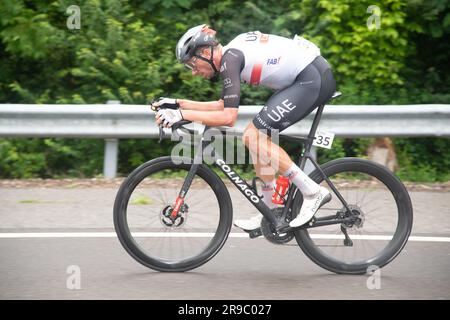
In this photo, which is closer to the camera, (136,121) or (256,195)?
(256,195)

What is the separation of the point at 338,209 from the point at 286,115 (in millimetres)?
776

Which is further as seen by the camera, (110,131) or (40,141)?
(40,141)

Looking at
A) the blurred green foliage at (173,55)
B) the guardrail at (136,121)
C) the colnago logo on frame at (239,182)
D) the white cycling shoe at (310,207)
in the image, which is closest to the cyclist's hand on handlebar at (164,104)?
the colnago logo on frame at (239,182)

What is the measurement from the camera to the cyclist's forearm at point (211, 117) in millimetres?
5605

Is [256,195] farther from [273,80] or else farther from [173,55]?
[173,55]

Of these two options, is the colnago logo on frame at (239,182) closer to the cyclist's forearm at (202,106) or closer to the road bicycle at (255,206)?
the road bicycle at (255,206)

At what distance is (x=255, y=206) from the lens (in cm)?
593

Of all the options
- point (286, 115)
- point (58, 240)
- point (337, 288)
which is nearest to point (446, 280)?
point (337, 288)

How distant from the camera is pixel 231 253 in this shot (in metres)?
6.50

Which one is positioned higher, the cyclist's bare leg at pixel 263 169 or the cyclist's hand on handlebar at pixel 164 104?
the cyclist's hand on handlebar at pixel 164 104

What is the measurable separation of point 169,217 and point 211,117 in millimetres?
768

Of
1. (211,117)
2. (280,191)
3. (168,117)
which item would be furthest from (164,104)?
(280,191)

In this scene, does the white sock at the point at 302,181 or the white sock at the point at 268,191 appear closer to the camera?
the white sock at the point at 302,181

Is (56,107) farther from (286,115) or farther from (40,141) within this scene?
(286,115)
